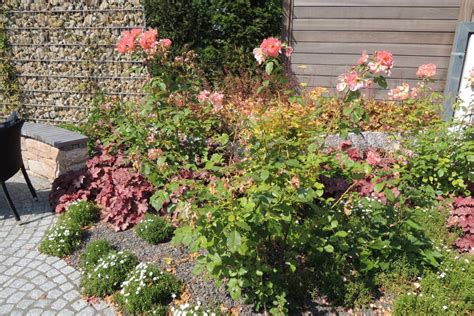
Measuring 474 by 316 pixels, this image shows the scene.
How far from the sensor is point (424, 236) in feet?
9.16

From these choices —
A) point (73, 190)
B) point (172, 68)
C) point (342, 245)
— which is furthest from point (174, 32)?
point (342, 245)

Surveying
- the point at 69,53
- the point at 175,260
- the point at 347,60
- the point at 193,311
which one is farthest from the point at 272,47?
the point at 69,53

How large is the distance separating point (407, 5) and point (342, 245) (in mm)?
3973

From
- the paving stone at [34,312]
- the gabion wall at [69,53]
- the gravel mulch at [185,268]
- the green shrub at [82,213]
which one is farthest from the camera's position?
the gabion wall at [69,53]

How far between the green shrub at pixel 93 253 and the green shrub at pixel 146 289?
0.44 m

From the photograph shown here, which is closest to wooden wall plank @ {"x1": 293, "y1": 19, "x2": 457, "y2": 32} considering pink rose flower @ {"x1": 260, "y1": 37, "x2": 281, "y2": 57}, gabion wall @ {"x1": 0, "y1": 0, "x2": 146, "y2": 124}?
gabion wall @ {"x1": 0, "y1": 0, "x2": 146, "y2": 124}

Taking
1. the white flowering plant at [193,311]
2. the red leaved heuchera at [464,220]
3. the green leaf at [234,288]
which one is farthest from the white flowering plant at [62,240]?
the red leaved heuchera at [464,220]

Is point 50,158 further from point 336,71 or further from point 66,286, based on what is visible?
point 336,71

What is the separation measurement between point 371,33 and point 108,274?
179 inches

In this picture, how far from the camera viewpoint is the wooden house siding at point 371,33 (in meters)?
4.93

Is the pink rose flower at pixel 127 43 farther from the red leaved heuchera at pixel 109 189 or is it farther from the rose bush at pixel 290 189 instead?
the red leaved heuchera at pixel 109 189

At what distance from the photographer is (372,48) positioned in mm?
5223

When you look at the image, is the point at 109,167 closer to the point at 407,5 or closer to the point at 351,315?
the point at 351,315

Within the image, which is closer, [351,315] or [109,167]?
[351,315]
